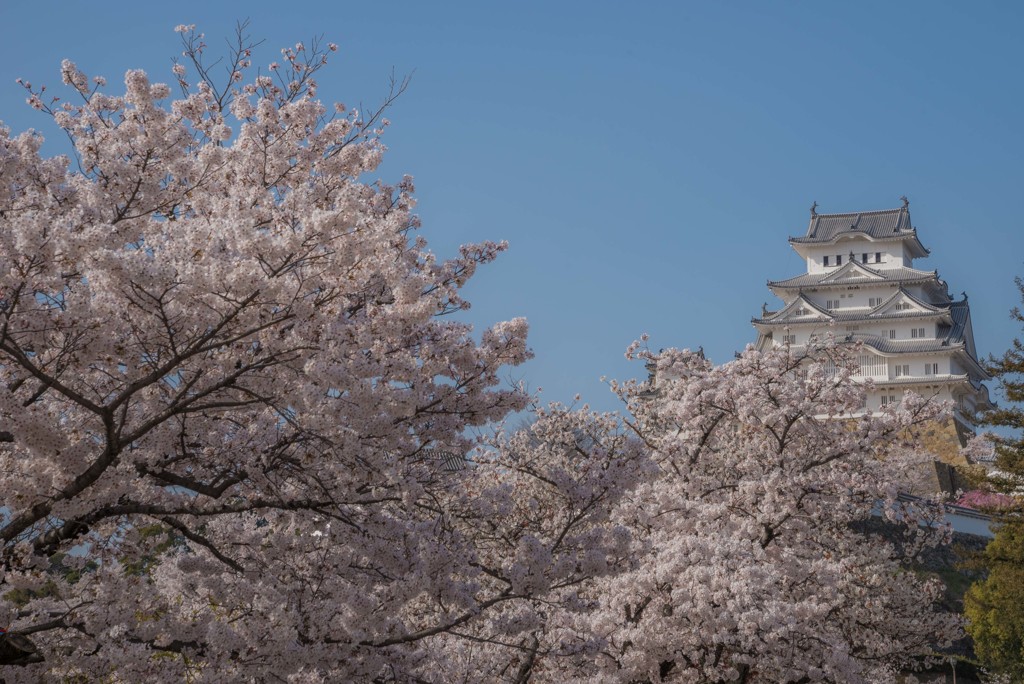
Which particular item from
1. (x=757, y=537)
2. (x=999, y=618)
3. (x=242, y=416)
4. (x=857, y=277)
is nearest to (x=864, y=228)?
(x=857, y=277)

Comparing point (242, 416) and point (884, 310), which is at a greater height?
point (884, 310)

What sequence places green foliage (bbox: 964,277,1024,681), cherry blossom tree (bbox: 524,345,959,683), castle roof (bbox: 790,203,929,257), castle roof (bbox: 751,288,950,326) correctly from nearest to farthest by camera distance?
cherry blossom tree (bbox: 524,345,959,683), green foliage (bbox: 964,277,1024,681), castle roof (bbox: 751,288,950,326), castle roof (bbox: 790,203,929,257)

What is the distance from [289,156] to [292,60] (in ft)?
5.11

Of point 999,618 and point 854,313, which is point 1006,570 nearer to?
point 999,618

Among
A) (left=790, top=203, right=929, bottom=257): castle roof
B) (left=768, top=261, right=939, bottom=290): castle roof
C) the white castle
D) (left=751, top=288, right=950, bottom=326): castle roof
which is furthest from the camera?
(left=790, top=203, right=929, bottom=257): castle roof

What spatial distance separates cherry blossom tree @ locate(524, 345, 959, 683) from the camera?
517 inches

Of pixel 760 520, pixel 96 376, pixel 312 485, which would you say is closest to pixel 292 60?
pixel 96 376

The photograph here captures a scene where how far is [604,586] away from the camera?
45.0ft

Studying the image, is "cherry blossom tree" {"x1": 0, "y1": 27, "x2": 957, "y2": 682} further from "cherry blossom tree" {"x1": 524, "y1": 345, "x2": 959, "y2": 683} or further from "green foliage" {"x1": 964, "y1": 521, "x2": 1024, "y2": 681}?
"green foliage" {"x1": 964, "y1": 521, "x2": 1024, "y2": 681}

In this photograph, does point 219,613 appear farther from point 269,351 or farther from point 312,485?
point 269,351

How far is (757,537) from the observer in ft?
48.8

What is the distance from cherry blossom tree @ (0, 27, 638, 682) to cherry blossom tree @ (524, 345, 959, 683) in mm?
3518

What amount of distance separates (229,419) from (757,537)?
28.3 feet

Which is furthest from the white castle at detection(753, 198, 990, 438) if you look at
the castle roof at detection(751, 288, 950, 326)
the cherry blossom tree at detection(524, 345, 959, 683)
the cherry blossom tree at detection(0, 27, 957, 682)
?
the cherry blossom tree at detection(0, 27, 957, 682)
